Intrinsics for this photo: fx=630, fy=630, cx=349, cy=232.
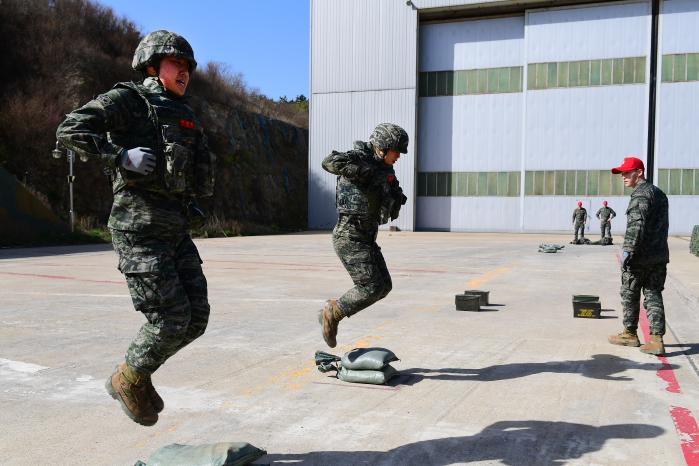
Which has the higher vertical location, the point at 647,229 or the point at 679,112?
the point at 679,112

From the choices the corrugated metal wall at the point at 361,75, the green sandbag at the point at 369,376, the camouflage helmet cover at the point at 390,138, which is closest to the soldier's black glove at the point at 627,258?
the camouflage helmet cover at the point at 390,138

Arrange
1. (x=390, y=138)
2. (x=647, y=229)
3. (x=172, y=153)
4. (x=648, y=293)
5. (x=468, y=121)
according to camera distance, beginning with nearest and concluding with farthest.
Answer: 1. (x=172, y=153)
2. (x=390, y=138)
3. (x=647, y=229)
4. (x=648, y=293)
5. (x=468, y=121)

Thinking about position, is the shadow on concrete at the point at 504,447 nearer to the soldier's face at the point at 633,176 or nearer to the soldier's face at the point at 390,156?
the soldier's face at the point at 390,156

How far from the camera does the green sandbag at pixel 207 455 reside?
2967 millimetres

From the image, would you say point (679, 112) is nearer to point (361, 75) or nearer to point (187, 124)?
point (361, 75)

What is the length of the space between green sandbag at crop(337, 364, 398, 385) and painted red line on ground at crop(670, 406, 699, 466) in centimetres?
194

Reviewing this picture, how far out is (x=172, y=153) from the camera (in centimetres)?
314

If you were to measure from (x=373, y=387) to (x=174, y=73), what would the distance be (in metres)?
2.68

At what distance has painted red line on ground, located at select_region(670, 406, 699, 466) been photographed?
3395 millimetres

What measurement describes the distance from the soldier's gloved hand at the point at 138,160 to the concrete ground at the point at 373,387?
1564 mm

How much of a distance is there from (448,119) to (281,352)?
31081mm

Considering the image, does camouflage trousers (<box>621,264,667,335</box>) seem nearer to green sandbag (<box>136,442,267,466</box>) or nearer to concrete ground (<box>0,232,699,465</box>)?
concrete ground (<box>0,232,699,465</box>)

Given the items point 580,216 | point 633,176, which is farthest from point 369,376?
point 580,216

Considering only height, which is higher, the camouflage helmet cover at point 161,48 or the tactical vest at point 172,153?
the camouflage helmet cover at point 161,48
